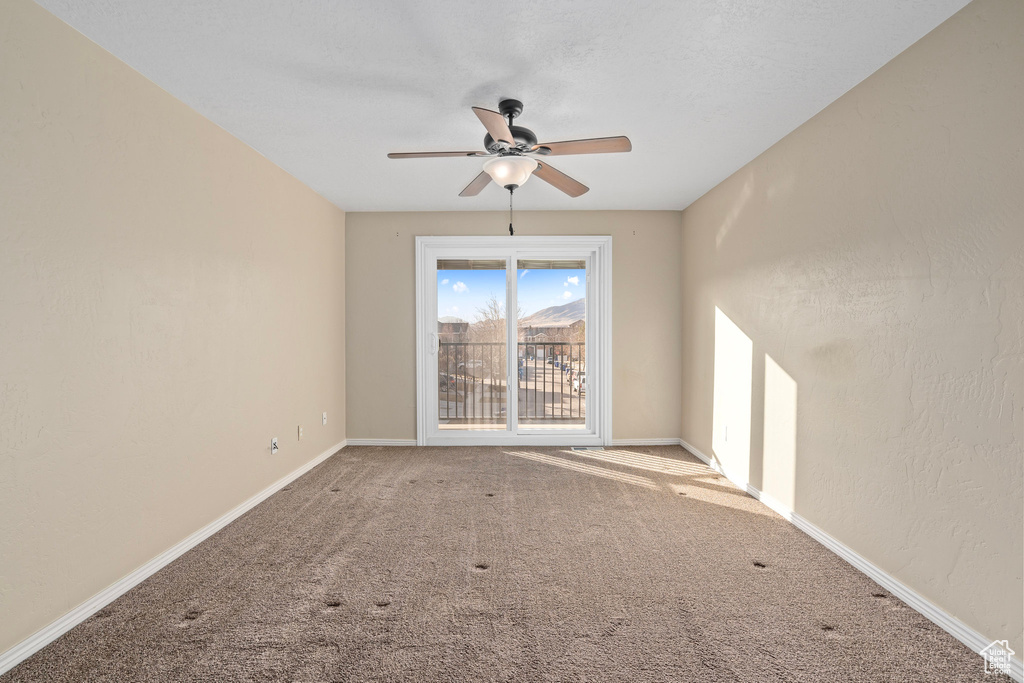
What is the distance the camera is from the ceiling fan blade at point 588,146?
7.79 feet

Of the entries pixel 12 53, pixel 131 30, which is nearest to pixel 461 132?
pixel 131 30

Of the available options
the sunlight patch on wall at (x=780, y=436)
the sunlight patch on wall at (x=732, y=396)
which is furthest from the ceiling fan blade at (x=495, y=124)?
the sunlight patch on wall at (x=732, y=396)

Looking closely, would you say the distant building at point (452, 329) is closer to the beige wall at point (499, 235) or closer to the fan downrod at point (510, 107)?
the beige wall at point (499, 235)

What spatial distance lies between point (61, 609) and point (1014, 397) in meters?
3.65

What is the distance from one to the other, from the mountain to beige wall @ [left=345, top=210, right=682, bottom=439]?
406 mm

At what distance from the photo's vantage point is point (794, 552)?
2.53m

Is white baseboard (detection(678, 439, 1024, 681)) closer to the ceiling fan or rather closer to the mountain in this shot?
the ceiling fan

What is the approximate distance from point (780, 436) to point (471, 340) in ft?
10.0

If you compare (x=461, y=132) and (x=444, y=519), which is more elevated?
(x=461, y=132)

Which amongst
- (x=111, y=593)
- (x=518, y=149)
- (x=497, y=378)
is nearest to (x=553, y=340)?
(x=497, y=378)

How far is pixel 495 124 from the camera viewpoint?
2148 millimetres

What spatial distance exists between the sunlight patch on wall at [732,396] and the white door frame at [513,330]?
114 cm

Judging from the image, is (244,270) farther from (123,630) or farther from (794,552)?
(794,552)

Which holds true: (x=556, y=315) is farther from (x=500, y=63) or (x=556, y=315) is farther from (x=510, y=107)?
(x=500, y=63)
